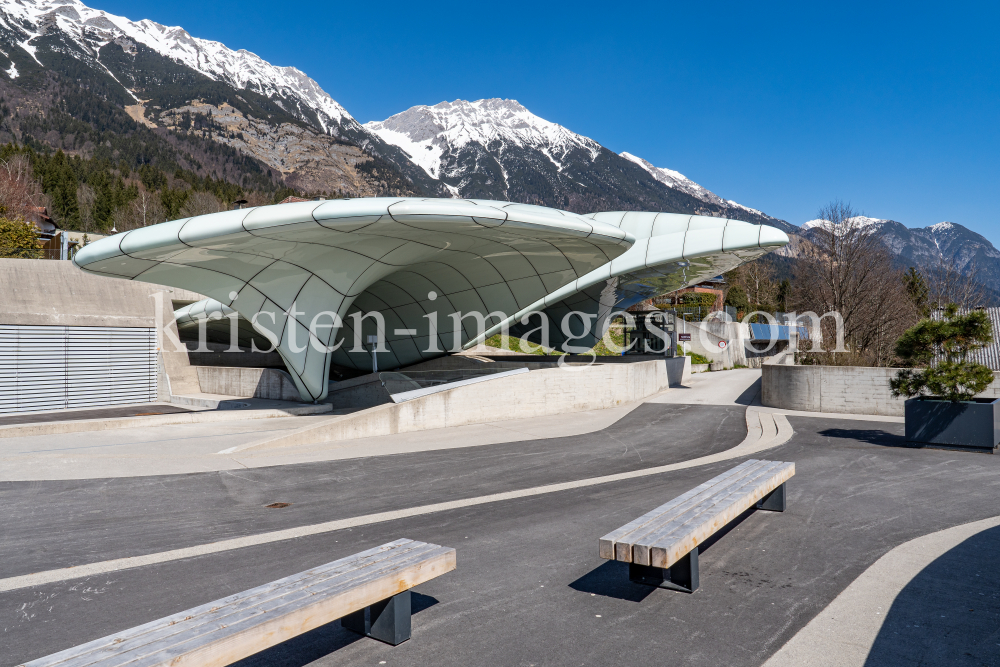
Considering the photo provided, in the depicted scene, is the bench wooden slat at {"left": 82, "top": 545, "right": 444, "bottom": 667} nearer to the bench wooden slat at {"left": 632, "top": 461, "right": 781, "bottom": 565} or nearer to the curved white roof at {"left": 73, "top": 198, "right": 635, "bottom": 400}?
the bench wooden slat at {"left": 632, "top": 461, "right": 781, "bottom": 565}

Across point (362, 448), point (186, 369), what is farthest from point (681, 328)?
point (362, 448)

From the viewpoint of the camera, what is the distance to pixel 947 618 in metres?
4.06

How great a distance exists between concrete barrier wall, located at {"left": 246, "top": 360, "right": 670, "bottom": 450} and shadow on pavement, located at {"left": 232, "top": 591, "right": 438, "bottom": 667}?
819 centimetres

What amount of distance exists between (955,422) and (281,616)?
42.1 ft

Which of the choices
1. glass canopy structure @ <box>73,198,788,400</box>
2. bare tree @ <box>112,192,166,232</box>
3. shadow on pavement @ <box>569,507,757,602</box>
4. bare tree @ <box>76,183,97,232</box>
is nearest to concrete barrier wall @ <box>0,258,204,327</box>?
glass canopy structure @ <box>73,198,788,400</box>

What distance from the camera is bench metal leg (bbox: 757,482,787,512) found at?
6809 mm

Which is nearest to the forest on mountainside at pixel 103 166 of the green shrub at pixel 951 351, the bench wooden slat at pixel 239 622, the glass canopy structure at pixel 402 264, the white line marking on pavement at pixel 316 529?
the glass canopy structure at pixel 402 264

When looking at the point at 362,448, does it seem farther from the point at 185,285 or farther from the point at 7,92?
the point at 7,92

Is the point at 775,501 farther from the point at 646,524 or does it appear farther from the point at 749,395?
the point at 749,395

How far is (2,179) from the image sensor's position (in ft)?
187

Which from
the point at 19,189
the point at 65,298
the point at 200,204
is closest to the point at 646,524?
the point at 65,298

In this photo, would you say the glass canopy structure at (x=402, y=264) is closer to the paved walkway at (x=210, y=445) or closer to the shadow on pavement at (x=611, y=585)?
the paved walkway at (x=210, y=445)

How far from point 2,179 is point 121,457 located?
6484cm

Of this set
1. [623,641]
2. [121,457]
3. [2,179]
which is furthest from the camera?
[2,179]
